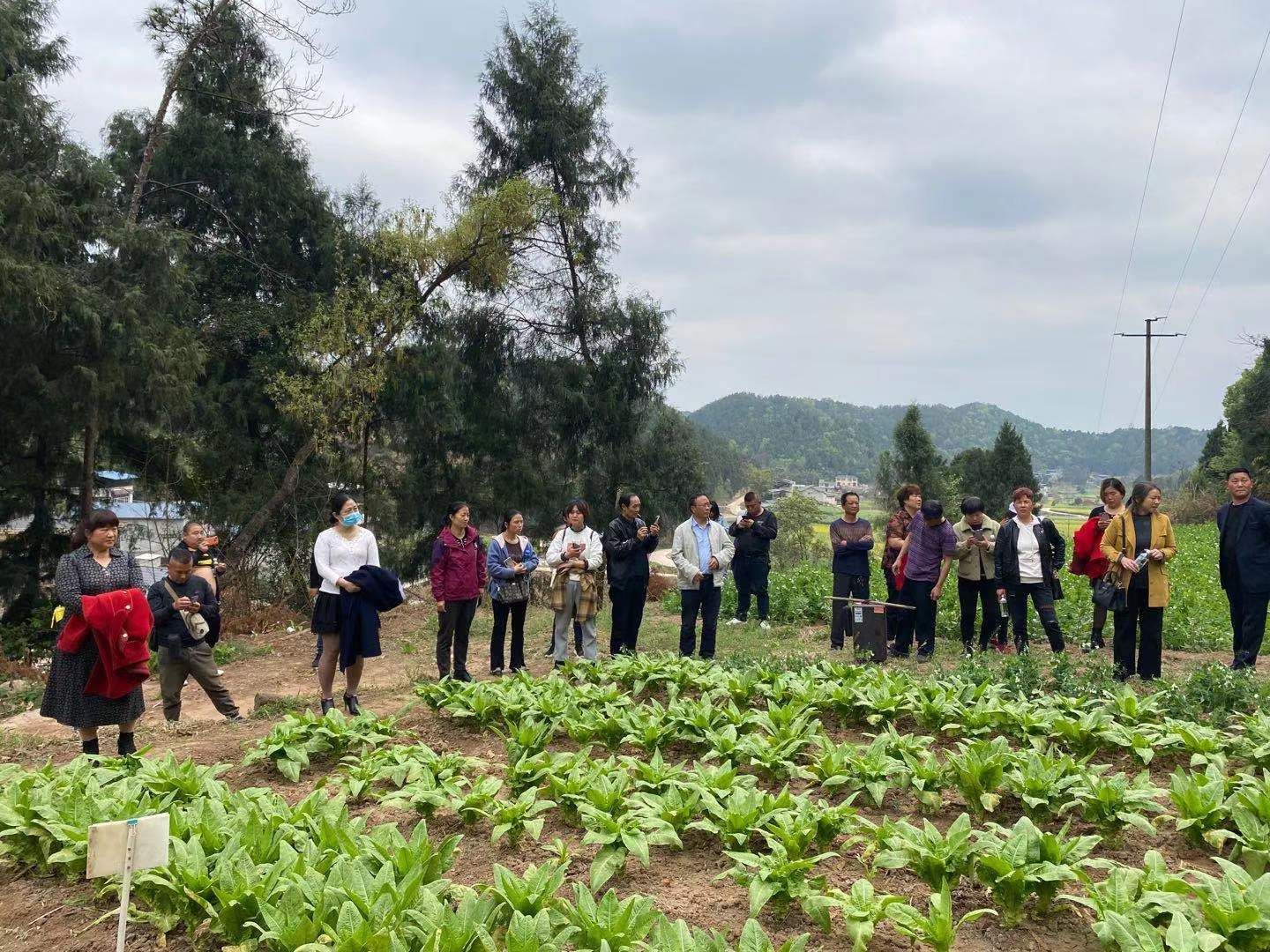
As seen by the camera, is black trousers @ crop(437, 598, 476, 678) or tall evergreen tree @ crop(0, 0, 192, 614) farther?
tall evergreen tree @ crop(0, 0, 192, 614)

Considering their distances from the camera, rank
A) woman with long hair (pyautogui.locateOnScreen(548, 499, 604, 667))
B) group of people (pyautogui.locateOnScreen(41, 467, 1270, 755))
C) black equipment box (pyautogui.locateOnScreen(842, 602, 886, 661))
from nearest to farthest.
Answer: group of people (pyautogui.locateOnScreen(41, 467, 1270, 755)) < black equipment box (pyautogui.locateOnScreen(842, 602, 886, 661)) < woman with long hair (pyautogui.locateOnScreen(548, 499, 604, 667))

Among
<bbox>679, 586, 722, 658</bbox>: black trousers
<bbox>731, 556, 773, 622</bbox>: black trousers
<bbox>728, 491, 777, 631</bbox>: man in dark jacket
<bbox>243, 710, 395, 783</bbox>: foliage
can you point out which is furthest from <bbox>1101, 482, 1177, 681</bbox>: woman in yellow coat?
<bbox>243, 710, 395, 783</bbox>: foliage

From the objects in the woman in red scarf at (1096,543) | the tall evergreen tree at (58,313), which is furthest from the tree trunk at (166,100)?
the woman in red scarf at (1096,543)

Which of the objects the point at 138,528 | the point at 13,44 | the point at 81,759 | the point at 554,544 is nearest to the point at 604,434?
the point at 138,528

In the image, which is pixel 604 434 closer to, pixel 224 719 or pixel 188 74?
pixel 188 74

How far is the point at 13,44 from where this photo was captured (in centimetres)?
1167

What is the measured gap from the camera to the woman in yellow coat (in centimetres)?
795

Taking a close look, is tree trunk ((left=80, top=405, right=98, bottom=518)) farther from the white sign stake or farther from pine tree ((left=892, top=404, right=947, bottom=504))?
pine tree ((left=892, top=404, right=947, bottom=504))

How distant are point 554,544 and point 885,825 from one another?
5.45 meters

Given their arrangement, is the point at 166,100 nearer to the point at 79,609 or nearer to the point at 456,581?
the point at 456,581

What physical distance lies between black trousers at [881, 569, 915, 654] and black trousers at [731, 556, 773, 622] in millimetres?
2364

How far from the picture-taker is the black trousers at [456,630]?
345 inches

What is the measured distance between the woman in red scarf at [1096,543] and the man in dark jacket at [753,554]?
385cm

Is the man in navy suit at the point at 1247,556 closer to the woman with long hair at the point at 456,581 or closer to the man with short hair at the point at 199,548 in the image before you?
the woman with long hair at the point at 456,581
